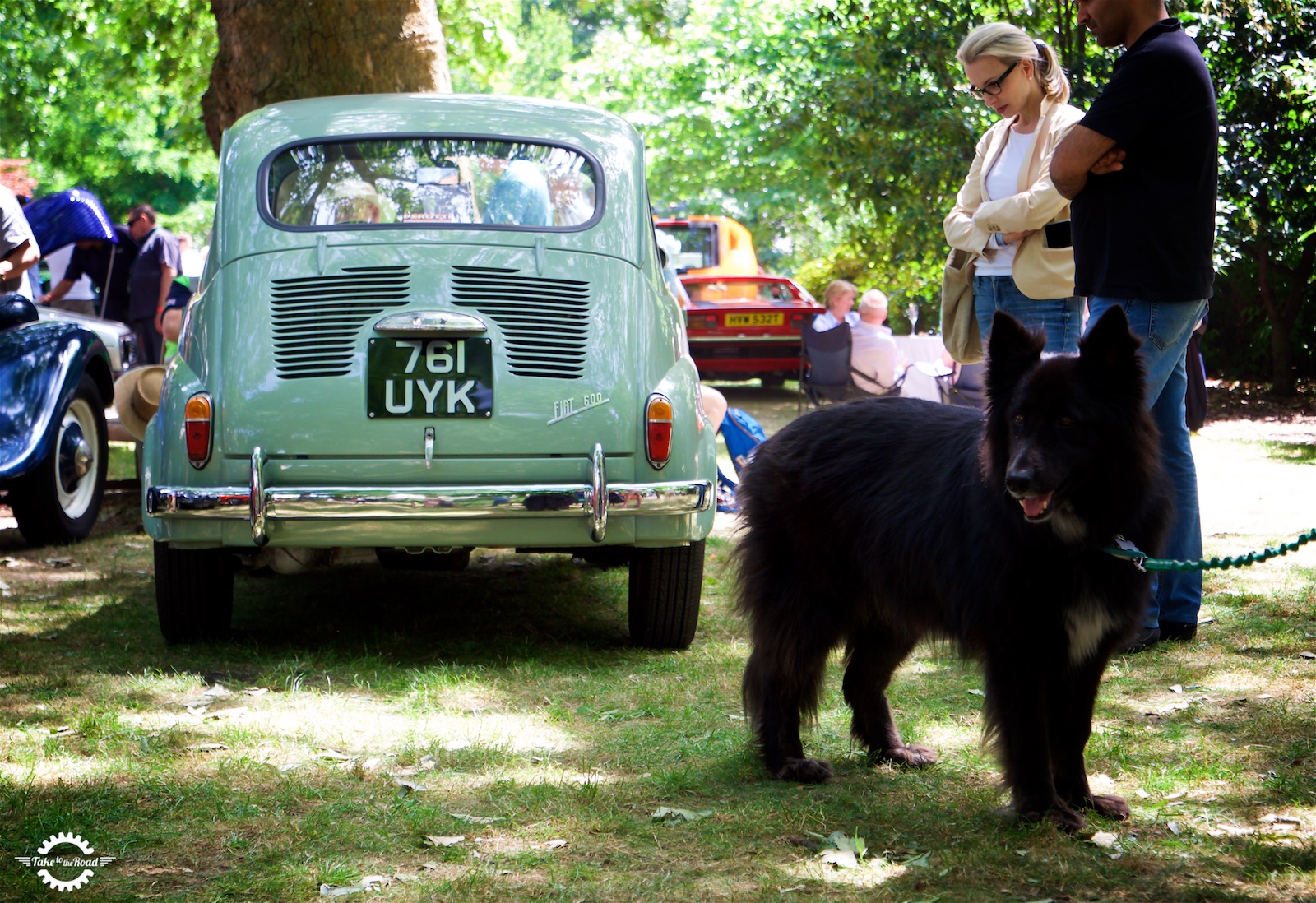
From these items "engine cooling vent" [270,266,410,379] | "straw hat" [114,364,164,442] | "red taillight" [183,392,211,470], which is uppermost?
"engine cooling vent" [270,266,410,379]

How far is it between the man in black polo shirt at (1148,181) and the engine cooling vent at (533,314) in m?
1.81

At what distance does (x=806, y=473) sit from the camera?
12.0ft

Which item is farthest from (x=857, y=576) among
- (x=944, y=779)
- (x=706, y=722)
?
(x=706, y=722)

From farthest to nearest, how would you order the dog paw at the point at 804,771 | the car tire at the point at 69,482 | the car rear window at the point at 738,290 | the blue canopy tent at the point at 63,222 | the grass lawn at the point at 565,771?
the car rear window at the point at 738,290, the blue canopy tent at the point at 63,222, the car tire at the point at 69,482, the dog paw at the point at 804,771, the grass lawn at the point at 565,771

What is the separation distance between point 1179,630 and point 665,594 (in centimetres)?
202

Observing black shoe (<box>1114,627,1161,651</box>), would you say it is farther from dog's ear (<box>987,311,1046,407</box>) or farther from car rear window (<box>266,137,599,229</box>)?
car rear window (<box>266,137,599,229</box>)

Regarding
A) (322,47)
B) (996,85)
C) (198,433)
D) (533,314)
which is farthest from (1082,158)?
(322,47)

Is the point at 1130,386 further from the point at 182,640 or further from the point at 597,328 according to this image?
the point at 182,640

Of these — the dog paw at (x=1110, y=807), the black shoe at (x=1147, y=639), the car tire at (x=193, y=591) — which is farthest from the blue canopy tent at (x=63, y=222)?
the dog paw at (x=1110, y=807)

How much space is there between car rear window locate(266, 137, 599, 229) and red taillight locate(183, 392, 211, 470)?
941mm

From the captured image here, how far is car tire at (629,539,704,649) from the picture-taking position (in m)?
5.05

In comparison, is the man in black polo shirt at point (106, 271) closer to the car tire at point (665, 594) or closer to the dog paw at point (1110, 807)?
the car tire at point (665, 594)

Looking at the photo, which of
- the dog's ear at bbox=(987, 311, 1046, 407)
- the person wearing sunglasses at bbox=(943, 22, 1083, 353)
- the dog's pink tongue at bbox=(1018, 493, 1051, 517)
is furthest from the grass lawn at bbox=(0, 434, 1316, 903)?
the person wearing sunglasses at bbox=(943, 22, 1083, 353)

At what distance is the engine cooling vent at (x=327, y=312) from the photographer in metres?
4.74
